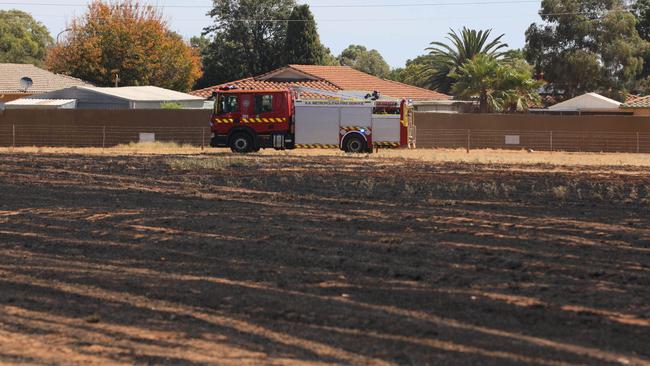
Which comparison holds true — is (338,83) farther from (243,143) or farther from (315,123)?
(243,143)

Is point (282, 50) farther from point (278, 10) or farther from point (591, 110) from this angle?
point (591, 110)

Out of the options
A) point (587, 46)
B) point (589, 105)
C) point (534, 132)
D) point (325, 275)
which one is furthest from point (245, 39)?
point (325, 275)

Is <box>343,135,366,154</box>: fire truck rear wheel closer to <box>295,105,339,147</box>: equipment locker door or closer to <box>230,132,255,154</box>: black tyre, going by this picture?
<box>295,105,339,147</box>: equipment locker door

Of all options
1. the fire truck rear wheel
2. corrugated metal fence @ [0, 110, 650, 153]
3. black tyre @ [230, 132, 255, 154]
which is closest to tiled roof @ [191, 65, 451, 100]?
corrugated metal fence @ [0, 110, 650, 153]

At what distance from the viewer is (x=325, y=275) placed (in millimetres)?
11852

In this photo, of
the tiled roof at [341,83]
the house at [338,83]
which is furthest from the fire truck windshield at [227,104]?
the house at [338,83]

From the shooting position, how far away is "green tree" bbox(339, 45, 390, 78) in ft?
422

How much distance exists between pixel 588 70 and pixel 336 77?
20.2 meters

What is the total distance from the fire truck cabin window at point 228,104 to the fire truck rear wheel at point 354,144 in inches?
164

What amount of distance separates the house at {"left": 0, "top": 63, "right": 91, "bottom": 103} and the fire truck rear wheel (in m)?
26.4

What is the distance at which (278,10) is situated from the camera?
90.7 meters

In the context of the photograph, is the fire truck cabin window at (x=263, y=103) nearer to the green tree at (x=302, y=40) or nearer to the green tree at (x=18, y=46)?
the green tree at (x=302, y=40)

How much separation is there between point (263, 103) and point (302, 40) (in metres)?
44.8

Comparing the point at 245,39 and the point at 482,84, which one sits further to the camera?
the point at 245,39
